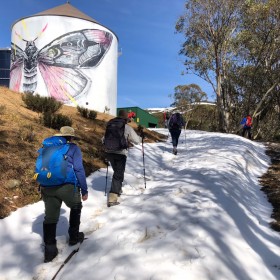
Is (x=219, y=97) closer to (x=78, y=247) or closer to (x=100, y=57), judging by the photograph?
(x=100, y=57)

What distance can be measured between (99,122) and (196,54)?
19.9 metres

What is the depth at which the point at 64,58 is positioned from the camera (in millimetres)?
27047

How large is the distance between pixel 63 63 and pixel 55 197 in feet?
74.9

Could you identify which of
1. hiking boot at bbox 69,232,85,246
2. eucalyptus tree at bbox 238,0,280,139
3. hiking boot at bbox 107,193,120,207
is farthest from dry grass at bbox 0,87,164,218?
eucalyptus tree at bbox 238,0,280,139

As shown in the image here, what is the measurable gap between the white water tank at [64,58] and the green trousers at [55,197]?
2232cm

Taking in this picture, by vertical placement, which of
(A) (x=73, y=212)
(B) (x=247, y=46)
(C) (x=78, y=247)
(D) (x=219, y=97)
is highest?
(B) (x=247, y=46)

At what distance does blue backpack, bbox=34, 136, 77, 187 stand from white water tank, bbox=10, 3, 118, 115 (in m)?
22.3

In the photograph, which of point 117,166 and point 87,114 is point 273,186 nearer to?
point 117,166

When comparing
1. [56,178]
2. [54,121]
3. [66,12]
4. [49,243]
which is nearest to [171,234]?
[49,243]

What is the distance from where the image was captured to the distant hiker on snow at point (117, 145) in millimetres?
7711

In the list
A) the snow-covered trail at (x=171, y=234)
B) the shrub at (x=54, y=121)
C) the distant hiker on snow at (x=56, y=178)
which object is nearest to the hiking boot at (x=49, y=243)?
the distant hiker on snow at (x=56, y=178)

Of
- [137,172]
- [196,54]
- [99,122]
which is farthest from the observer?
[196,54]

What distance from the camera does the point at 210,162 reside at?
1134 cm

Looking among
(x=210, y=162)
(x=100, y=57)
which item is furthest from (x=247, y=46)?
(x=210, y=162)
